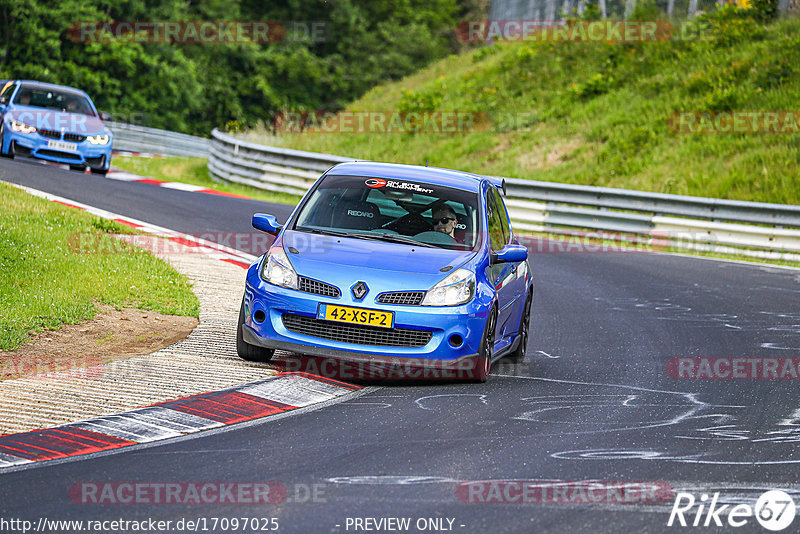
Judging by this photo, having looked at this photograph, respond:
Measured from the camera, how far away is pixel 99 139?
2403cm

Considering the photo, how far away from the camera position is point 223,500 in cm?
528

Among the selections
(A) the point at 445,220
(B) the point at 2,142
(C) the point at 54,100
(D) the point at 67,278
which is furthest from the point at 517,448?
(C) the point at 54,100

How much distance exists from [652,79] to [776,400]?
24.6 metres

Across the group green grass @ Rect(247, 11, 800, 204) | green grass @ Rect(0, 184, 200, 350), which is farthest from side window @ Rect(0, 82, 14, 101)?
green grass @ Rect(0, 184, 200, 350)

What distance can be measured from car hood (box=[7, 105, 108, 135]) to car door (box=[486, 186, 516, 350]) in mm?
15486

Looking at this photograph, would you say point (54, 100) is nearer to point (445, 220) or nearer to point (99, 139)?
point (99, 139)

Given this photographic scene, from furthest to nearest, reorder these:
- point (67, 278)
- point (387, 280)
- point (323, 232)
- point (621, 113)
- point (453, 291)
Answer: point (621, 113), point (67, 278), point (323, 232), point (453, 291), point (387, 280)

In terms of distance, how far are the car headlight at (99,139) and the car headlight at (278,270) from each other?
16.3 metres

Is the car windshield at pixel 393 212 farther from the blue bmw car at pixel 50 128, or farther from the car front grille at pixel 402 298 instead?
the blue bmw car at pixel 50 128

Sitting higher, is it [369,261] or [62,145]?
[369,261]

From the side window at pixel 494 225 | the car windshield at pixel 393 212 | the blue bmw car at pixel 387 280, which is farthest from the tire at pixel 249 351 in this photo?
the side window at pixel 494 225

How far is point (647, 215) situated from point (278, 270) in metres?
14.9

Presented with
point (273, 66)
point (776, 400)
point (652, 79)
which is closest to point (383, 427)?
point (776, 400)

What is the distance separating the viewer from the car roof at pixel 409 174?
970cm
